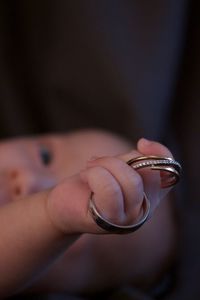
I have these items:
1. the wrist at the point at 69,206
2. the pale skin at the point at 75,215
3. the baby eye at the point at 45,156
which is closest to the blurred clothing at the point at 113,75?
the pale skin at the point at 75,215

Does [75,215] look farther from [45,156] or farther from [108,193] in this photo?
[45,156]

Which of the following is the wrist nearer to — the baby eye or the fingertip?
the fingertip

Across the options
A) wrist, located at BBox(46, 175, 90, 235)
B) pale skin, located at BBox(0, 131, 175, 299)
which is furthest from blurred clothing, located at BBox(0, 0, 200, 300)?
wrist, located at BBox(46, 175, 90, 235)

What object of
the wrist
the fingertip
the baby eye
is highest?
the fingertip

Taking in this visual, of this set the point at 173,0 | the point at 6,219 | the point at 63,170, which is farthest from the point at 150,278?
the point at 173,0

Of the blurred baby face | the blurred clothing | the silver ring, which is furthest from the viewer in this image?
the blurred clothing

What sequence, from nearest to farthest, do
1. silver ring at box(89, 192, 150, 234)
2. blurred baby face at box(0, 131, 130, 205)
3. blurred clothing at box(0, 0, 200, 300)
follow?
silver ring at box(89, 192, 150, 234), blurred baby face at box(0, 131, 130, 205), blurred clothing at box(0, 0, 200, 300)

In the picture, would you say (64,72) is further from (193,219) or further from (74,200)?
(74,200)

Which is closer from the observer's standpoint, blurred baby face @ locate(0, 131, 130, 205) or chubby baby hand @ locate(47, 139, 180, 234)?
chubby baby hand @ locate(47, 139, 180, 234)

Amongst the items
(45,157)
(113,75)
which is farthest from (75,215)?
(113,75)
